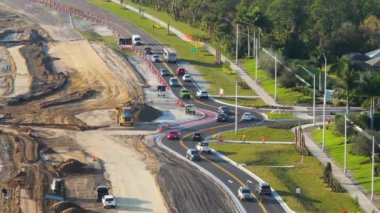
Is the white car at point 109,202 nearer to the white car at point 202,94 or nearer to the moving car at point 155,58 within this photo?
the white car at point 202,94

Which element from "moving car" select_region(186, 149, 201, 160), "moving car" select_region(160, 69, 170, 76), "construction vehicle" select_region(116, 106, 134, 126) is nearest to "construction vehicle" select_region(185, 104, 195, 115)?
"construction vehicle" select_region(116, 106, 134, 126)

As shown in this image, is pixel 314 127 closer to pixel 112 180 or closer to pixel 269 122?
pixel 269 122

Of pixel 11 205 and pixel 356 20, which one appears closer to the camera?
pixel 11 205

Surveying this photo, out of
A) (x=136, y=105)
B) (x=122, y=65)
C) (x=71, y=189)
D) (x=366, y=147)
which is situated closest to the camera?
(x=71, y=189)

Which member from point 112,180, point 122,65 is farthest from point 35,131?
point 122,65

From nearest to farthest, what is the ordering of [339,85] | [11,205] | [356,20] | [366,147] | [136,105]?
[11,205] < [366,147] < [339,85] < [136,105] < [356,20]

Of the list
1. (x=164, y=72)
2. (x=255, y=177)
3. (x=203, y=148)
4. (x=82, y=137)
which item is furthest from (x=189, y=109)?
(x=255, y=177)
